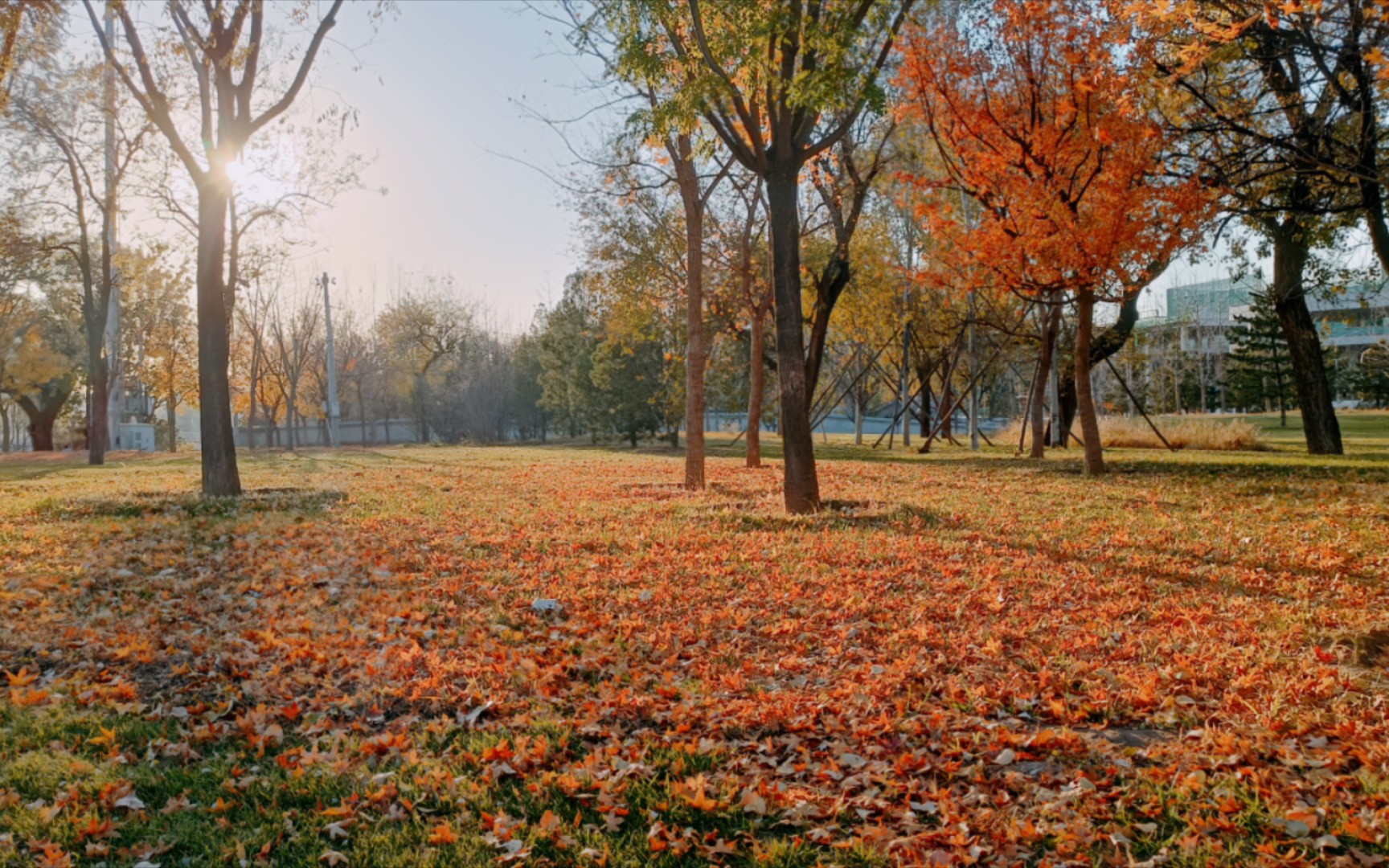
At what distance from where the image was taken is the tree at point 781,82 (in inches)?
346

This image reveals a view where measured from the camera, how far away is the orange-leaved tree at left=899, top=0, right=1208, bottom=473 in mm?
12000

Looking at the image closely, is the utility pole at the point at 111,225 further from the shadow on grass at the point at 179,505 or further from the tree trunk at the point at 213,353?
the shadow on grass at the point at 179,505

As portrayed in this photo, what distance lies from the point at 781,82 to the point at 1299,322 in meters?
13.5

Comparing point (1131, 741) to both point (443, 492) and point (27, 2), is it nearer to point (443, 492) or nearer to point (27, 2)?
point (443, 492)

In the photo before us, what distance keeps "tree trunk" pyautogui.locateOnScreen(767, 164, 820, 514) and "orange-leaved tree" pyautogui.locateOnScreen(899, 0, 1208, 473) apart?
3.86 m

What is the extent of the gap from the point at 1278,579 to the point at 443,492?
10.9m

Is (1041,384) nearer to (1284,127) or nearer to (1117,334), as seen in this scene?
(1117,334)

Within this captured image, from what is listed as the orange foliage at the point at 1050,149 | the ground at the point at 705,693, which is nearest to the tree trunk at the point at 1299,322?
the orange foliage at the point at 1050,149

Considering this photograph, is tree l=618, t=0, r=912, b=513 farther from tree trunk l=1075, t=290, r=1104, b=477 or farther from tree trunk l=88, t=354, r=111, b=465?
tree trunk l=88, t=354, r=111, b=465

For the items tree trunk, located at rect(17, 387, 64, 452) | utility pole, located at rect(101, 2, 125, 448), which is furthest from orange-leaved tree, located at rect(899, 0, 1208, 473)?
tree trunk, located at rect(17, 387, 64, 452)

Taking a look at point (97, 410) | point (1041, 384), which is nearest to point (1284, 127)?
point (1041, 384)

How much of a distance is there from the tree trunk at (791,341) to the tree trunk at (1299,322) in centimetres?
1202

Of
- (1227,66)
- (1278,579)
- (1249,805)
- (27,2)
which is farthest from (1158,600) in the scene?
(27,2)

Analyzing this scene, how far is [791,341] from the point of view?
32.9 feet
